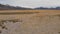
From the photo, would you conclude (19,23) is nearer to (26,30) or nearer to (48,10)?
(26,30)

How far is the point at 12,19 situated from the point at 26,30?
0.15m

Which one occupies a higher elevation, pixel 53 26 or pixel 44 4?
pixel 44 4

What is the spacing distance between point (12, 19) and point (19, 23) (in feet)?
0.23

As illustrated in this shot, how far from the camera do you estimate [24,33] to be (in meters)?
0.91

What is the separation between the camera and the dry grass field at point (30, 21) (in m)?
0.93

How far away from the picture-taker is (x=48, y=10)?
0.95 m

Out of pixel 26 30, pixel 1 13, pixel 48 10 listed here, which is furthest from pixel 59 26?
pixel 1 13

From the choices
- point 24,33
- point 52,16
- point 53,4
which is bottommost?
point 24,33

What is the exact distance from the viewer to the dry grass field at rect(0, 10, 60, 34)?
925mm

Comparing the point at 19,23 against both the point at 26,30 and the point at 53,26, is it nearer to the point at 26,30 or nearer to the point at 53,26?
the point at 26,30

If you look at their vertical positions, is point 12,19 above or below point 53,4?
below

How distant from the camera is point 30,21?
3.11ft

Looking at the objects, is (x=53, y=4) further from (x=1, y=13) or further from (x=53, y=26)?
(x=1, y=13)

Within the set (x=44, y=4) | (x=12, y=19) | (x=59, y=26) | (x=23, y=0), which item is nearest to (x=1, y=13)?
(x=12, y=19)
